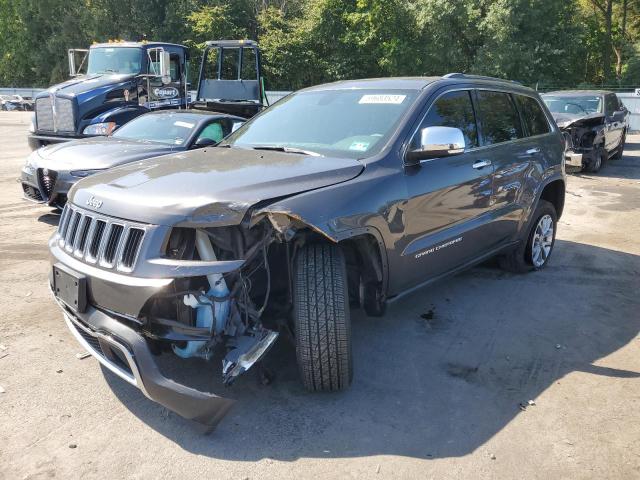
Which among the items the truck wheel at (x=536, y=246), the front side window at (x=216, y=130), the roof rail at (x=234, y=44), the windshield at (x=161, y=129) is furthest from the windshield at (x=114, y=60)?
the truck wheel at (x=536, y=246)

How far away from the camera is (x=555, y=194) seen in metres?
6.00

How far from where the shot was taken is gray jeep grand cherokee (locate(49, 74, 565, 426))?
2.82 m

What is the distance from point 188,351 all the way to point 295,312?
0.60 metres

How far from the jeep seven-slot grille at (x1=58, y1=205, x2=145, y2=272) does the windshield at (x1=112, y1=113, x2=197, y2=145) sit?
14.1 feet

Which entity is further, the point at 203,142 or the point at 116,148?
the point at 203,142

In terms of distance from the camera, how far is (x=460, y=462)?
9.16ft

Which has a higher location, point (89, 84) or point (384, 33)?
point (384, 33)

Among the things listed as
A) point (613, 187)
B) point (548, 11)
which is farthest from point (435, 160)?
point (548, 11)

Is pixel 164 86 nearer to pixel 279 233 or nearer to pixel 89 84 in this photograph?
pixel 89 84

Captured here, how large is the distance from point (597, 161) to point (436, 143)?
433 inches

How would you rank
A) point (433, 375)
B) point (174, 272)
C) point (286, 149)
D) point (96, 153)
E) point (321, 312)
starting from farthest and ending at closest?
point (96, 153)
point (286, 149)
point (433, 375)
point (321, 312)
point (174, 272)

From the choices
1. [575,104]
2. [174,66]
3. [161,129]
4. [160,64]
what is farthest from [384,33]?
[161,129]

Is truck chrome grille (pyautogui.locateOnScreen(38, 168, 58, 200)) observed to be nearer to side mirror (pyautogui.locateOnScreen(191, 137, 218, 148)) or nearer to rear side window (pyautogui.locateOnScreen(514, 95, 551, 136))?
side mirror (pyautogui.locateOnScreen(191, 137, 218, 148))

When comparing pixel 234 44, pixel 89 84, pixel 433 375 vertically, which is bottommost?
pixel 433 375
